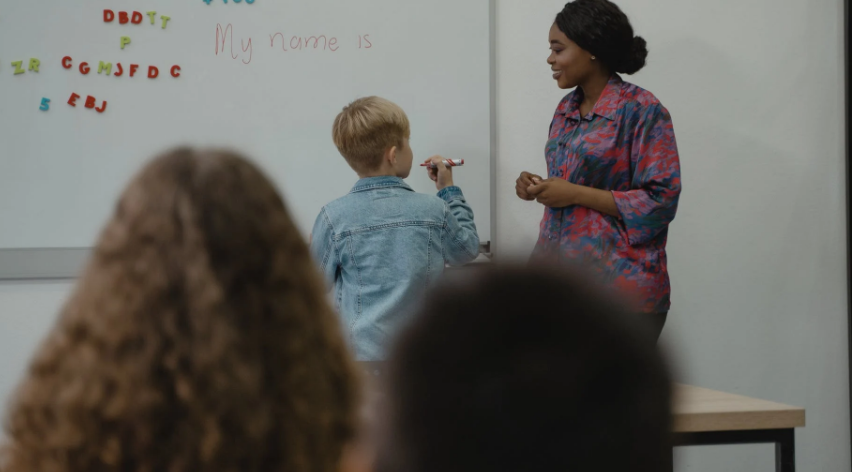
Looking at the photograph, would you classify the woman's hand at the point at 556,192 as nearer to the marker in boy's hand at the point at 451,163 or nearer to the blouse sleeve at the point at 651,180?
the blouse sleeve at the point at 651,180

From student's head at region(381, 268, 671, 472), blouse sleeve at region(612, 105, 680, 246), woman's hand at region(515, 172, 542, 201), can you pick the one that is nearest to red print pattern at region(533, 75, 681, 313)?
blouse sleeve at region(612, 105, 680, 246)

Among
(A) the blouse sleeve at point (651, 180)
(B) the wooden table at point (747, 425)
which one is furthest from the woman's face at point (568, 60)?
(B) the wooden table at point (747, 425)

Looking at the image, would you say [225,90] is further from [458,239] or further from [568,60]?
[568,60]

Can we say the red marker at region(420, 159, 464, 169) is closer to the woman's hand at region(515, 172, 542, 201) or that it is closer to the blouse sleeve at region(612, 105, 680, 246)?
the woman's hand at region(515, 172, 542, 201)

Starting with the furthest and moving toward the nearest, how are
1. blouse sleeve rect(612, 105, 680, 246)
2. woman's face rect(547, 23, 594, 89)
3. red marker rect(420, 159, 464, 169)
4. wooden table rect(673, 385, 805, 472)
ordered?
red marker rect(420, 159, 464, 169) → woman's face rect(547, 23, 594, 89) → blouse sleeve rect(612, 105, 680, 246) → wooden table rect(673, 385, 805, 472)

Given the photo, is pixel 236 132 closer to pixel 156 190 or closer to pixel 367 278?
pixel 367 278

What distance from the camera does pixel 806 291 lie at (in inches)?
119

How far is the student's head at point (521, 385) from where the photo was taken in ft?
1.52

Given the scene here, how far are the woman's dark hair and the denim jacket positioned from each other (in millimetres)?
586

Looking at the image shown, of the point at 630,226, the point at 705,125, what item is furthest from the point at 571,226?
the point at 705,125

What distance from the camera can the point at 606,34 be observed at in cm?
221

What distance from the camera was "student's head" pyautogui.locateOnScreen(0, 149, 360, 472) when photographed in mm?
475

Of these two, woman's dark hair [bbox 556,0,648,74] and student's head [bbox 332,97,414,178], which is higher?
woman's dark hair [bbox 556,0,648,74]

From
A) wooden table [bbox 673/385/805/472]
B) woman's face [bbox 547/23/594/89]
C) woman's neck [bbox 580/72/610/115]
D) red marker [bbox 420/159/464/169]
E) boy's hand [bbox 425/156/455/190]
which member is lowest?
wooden table [bbox 673/385/805/472]
